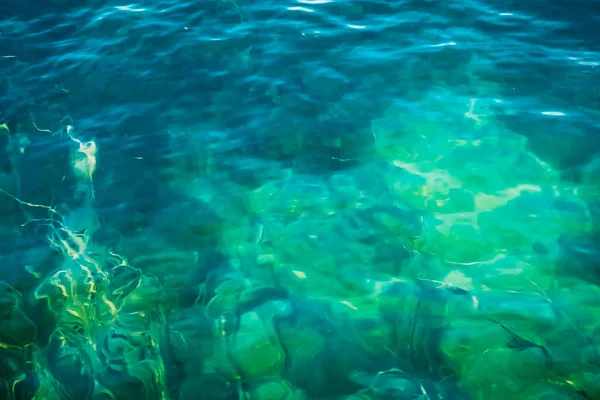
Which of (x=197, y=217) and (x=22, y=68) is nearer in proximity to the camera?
(x=197, y=217)

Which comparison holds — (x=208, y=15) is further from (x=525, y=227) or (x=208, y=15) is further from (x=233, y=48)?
(x=525, y=227)

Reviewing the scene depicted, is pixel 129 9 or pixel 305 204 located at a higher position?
pixel 129 9

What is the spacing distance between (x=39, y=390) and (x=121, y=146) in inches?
192

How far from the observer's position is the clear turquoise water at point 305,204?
20.9ft

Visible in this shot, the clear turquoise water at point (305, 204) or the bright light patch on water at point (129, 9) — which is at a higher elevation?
the bright light patch on water at point (129, 9)

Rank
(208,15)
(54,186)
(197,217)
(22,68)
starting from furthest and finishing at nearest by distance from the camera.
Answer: (208,15), (22,68), (54,186), (197,217)

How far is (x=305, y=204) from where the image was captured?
332 inches

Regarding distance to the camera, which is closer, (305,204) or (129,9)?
(305,204)

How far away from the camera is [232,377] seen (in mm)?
6270

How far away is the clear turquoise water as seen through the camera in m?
6.38

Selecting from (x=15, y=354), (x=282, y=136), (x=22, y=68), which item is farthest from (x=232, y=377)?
(x=22, y=68)

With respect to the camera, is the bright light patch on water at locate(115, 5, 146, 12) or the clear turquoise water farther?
the bright light patch on water at locate(115, 5, 146, 12)

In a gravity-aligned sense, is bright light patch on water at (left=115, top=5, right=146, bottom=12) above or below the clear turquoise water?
above

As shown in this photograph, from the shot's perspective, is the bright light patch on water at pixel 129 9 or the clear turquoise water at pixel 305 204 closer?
the clear turquoise water at pixel 305 204
